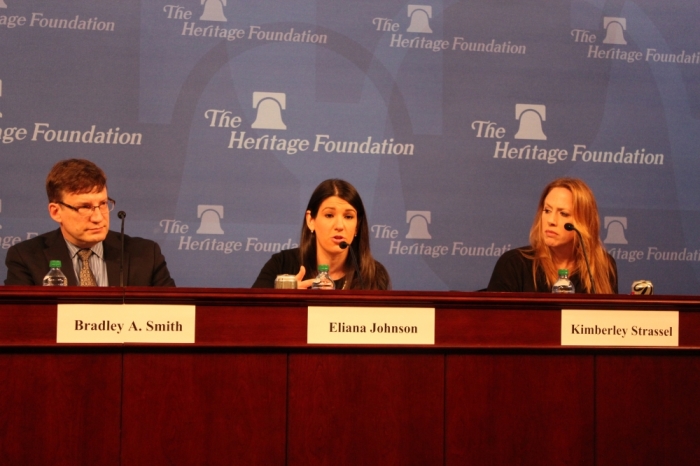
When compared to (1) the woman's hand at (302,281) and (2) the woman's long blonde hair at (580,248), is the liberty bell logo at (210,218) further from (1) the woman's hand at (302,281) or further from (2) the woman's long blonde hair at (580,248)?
(2) the woman's long blonde hair at (580,248)

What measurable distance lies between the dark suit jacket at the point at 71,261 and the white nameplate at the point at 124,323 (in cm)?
101

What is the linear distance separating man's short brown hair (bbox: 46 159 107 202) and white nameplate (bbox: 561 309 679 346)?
78.8 inches

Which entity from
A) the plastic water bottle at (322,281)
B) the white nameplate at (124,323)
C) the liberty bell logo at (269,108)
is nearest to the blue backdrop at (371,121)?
the liberty bell logo at (269,108)

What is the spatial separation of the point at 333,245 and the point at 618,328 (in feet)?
4.50

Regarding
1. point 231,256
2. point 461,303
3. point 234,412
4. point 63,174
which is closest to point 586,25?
point 231,256

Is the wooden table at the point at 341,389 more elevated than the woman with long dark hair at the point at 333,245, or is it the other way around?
the woman with long dark hair at the point at 333,245

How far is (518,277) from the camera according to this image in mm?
3684

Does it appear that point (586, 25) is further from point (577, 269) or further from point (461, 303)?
point (461, 303)

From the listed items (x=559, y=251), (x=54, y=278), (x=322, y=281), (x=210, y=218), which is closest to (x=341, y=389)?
(x=322, y=281)

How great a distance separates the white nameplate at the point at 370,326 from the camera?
2539 millimetres

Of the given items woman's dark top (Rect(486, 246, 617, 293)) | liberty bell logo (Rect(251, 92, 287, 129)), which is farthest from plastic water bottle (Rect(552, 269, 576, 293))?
liberty bell logo (Rect(251, 92, 287, 129))

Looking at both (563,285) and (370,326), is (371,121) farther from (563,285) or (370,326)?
(370,326)

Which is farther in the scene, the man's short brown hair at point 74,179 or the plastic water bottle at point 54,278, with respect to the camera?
the man's short brown hair at point 74,179

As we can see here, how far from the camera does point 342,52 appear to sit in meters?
4.54
